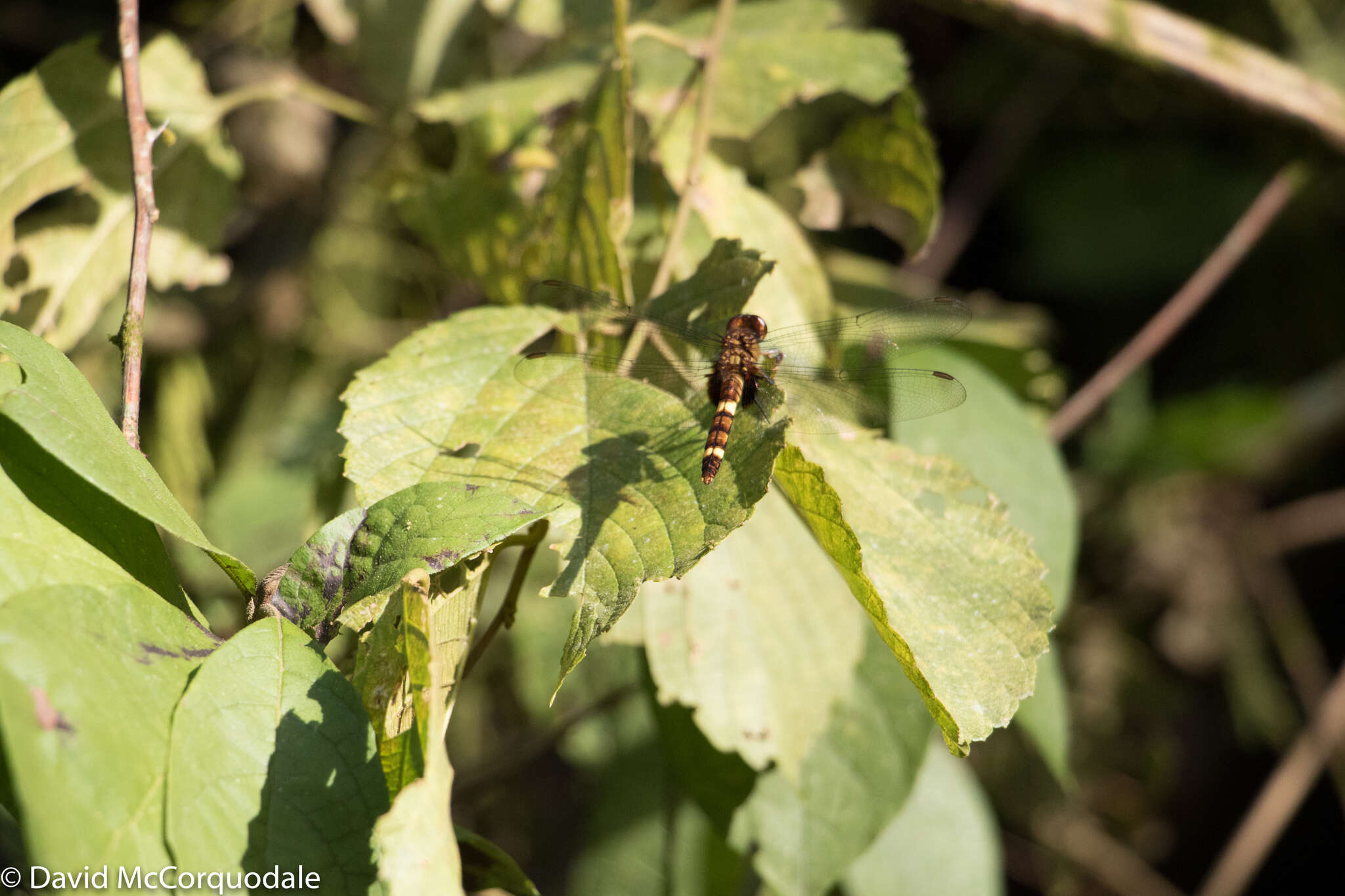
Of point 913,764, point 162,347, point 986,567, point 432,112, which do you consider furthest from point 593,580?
point 162,347

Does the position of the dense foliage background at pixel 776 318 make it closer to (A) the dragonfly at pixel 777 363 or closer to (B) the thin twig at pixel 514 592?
(A) the dragonfly at pixel 777 363

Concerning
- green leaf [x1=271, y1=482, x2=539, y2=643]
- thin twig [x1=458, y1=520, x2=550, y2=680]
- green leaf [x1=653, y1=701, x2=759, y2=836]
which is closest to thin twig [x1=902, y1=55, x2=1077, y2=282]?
green leaf [x1=653, y1=701, x2=759, y2=836]

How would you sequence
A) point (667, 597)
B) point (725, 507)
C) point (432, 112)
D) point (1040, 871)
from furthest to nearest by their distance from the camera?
1. point (1040, 871)
2. point (432, 112)
3. point (667, 597)
4. point (725, 507)

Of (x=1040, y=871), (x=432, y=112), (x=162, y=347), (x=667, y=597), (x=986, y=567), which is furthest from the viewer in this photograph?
(x=1040, y=871)

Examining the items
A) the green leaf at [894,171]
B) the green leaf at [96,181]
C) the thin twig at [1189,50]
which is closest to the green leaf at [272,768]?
the green leaf at [96,181]

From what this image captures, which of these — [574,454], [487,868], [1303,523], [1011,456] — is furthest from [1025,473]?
[1303,523]

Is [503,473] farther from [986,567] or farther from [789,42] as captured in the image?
[789,42]

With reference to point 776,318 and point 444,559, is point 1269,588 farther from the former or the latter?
point 444,559

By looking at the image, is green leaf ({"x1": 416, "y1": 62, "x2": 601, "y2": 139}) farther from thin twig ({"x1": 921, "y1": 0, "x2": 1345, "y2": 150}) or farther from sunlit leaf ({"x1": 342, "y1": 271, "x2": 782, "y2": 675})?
thin twig ({"x1": 921, "y1": 0, "x2": 1345, "y2": 150})
